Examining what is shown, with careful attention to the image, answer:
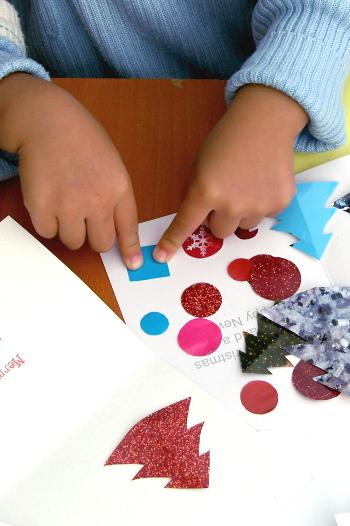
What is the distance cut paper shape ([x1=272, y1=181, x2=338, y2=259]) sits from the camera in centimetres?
52

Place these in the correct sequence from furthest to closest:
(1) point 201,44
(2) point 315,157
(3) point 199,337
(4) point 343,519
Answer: (1) point 201,44 → (2) point 315,157 → (3) point 199,337 → (4) point 343,519

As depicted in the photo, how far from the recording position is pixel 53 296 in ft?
1.59

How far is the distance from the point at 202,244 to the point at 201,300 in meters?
0.06

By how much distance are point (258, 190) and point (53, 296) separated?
21 cm

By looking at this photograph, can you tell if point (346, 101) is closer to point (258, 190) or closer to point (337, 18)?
point (337, 18)

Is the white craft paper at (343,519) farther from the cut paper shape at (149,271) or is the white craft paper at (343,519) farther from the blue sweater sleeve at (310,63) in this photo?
the blue sweater sleeve at (310,63)

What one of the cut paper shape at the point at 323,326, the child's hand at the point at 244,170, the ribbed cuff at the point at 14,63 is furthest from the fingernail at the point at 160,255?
the ribbed cuff at the point at 14,63

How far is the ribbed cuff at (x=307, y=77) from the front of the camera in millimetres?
543

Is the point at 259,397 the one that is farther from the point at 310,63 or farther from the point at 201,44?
the point at 201,44

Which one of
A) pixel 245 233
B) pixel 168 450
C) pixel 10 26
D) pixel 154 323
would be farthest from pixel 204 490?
pixel 10 26

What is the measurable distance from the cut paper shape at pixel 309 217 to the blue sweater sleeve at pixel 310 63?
0.05 m

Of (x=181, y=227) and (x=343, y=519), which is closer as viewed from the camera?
(x=343, y=519)

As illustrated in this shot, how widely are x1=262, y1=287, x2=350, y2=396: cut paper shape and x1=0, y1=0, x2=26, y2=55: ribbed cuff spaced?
420 millimetres

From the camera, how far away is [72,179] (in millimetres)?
512
